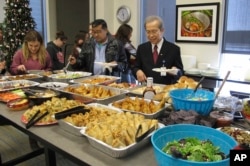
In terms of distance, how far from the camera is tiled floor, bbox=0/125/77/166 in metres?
2.60

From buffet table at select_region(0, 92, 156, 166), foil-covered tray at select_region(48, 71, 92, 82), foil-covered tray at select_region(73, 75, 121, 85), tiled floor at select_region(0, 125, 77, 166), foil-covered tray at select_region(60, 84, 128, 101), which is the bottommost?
tiled floor at select_region(0, 125, 77, 166)

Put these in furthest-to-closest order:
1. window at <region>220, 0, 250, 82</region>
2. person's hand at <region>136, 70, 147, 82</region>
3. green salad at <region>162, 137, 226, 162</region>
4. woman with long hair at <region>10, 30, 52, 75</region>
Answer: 1. window at <region>220, 0, 250, 82</region>
2. woman with long hair at <region>10, 30, 52, 75</region>
3. person's hand at <region>136, 70, 147, 82</region>
4. green salad at <region>162, 137, 226, 162</region>

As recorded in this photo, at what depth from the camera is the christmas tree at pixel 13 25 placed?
5.26 m

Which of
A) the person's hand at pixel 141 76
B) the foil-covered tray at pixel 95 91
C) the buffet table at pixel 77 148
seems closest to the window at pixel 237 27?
the person's hand at pixel 141 76

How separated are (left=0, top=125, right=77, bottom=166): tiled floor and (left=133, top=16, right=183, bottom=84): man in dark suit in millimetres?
1258

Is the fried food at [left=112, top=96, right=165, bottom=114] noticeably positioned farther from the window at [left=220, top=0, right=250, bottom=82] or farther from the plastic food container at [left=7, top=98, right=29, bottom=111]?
the window at [left=220, top=0, right=250, bottom=82]

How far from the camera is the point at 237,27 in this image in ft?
12.3

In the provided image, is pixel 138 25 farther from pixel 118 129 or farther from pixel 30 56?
pixel 118 129

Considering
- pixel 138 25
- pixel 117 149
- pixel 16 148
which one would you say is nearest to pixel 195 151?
pixel 117 149

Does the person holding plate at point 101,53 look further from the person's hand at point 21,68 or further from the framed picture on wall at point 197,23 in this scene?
the framed picture on wall at point 197,23

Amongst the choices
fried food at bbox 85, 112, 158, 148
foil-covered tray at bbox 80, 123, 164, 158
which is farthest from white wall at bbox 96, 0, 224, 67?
foil-covered tray at bbox 80, 123, 164, 158

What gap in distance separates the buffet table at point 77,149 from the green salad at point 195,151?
16 cm

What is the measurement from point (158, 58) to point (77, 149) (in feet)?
5.35

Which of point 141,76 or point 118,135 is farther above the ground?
point 141,76
